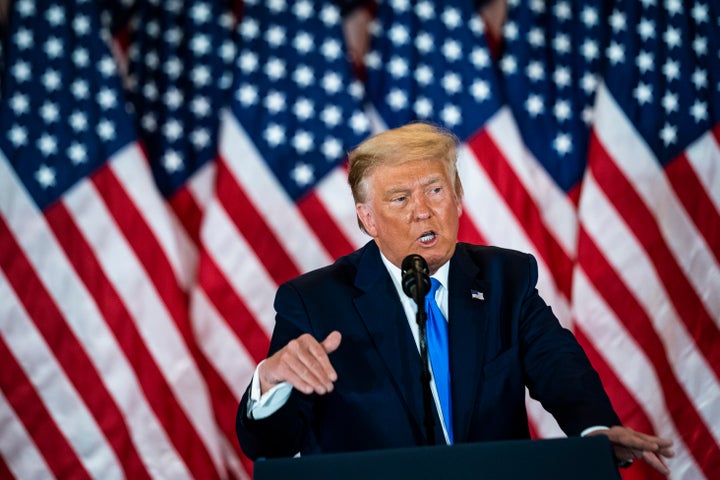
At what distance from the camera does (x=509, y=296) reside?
8.52 feet

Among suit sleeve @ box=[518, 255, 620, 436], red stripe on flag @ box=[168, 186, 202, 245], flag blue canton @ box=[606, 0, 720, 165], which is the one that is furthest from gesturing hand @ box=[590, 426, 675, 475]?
red stripe on flag @ box=[168, 186, 202, 245]

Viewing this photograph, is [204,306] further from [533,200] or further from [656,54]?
[656,54]

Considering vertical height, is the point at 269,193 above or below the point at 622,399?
above

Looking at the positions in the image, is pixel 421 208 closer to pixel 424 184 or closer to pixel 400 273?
pixel 424 184

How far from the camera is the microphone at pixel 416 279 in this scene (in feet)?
6.72

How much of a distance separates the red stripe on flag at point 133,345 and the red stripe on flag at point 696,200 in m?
2.52

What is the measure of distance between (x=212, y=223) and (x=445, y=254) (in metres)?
1.90

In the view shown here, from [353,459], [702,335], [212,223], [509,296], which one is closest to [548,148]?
[702,335]

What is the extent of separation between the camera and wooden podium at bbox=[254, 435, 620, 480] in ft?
5.49

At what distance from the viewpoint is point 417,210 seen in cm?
255

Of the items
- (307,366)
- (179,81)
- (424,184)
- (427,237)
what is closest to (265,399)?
(307,366)

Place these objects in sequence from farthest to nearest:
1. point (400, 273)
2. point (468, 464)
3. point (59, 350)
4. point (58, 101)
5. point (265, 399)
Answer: point (58, 101) → point (59, 350) → point (400, 273) → point (265, 399) → point (468, 464)

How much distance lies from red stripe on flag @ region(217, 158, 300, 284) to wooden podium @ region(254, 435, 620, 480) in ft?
8.34

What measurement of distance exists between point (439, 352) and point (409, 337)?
10 cm
